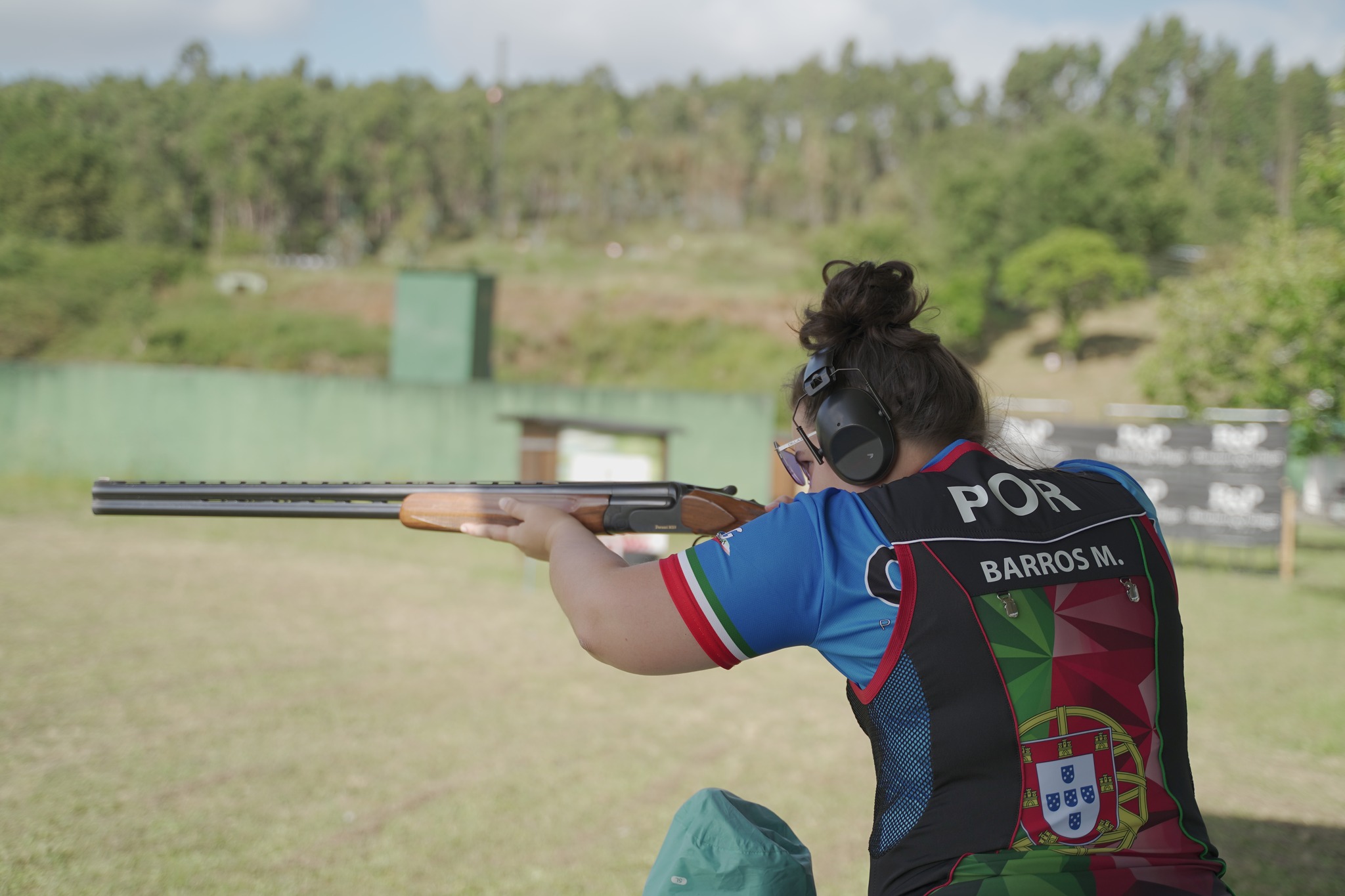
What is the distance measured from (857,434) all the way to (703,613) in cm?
51

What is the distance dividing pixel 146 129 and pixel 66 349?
190 feet

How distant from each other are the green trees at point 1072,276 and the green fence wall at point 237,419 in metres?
33.9

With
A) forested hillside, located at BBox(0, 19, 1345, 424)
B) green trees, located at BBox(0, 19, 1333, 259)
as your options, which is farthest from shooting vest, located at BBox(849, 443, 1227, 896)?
green trees, located at BBox(0, 19, 1333, 259)

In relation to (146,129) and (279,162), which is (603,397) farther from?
(146,129)

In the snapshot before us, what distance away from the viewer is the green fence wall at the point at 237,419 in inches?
773

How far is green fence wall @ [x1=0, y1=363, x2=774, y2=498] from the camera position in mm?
19641

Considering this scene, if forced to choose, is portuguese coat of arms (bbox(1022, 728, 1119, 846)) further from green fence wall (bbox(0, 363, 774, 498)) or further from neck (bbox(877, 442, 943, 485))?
green fence wall (bbox(0, 363, 774, 498))

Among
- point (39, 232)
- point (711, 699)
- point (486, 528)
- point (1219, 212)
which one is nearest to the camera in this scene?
point (486, 528)

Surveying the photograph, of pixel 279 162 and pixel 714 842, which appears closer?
pixel 714 842

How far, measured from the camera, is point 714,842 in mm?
2203

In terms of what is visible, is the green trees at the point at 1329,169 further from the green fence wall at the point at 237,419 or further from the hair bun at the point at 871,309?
the green fence wall at the point at 237,419

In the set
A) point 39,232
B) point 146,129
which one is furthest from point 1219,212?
point 146,129

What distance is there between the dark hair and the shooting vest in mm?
192

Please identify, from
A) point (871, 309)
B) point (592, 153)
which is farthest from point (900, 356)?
point (592, 153)
